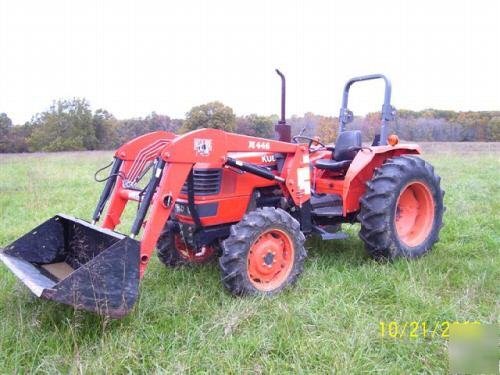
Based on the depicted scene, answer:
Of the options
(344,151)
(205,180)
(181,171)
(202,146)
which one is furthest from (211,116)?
(181,171)

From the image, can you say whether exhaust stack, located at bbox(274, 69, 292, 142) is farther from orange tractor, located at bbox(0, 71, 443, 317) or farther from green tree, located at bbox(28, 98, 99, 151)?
green tree, located at bbox(28, 98, 99, 151)

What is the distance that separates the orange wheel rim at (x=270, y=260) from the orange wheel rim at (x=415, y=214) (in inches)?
64.4

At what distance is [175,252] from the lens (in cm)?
468

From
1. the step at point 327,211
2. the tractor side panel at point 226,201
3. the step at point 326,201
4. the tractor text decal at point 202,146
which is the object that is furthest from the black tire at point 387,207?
the tractor text decal at point 202,146

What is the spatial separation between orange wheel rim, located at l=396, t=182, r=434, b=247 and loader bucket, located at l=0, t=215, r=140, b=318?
3135 millimetres

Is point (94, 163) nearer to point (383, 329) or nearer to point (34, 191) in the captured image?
point (34, 191)

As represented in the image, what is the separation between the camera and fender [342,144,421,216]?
4.70 meters

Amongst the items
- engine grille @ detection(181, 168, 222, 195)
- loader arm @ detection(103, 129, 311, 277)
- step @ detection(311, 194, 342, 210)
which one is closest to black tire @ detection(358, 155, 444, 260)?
step @ detection(311, 194, 342, 210)

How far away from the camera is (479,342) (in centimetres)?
299

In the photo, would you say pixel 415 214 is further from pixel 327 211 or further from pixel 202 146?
pixel 202 146

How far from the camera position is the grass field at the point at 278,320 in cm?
288

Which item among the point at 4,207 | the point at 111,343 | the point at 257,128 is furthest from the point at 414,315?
the point at 257,128

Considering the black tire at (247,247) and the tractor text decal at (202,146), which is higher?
the tractor text decal at (202,146)

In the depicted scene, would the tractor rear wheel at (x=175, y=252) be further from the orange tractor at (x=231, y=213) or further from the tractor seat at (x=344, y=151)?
the tractor seat at (x=344, y=151)
